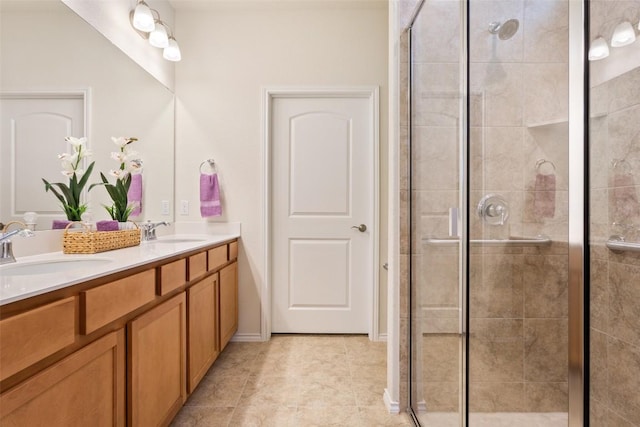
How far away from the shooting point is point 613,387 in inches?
32.5

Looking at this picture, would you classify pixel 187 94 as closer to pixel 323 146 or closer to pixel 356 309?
pixel 323 146

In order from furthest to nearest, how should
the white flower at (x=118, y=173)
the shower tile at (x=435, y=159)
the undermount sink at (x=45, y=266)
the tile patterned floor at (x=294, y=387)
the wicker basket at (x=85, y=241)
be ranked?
the white flower at (x=118, y=173), the tile patterned floor at (x=294, y=387), the wicker basket at (x=85, y=241), the shower tile at (x=435, y=159), the undermount sink at (x=45, y=266)

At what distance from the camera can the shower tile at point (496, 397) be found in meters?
1.05

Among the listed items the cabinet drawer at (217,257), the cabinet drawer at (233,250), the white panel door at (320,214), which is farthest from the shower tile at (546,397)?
the cabinet drawer at (233,250)

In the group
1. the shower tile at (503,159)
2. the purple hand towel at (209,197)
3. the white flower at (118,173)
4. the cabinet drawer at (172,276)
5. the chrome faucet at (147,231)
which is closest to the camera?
the shower tile at (503,159)

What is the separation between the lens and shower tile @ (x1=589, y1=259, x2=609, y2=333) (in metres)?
0.71

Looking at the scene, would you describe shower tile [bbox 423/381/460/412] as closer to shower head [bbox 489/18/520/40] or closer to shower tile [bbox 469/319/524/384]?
shower tile [bbox 469/319/524/384]

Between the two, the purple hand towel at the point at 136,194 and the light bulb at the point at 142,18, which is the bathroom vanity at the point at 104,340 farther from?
the light bulb at the point at 142,18

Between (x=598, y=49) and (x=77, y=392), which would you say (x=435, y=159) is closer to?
(x=598, y=49)

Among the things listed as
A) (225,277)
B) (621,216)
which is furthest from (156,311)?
(621,216)

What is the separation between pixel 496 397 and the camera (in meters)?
1.12

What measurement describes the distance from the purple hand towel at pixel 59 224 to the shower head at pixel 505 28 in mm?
1947

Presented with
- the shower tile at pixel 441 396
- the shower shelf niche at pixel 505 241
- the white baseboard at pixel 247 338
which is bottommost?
the white baseboard at pixel 247 338

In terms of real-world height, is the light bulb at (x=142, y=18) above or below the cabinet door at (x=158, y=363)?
above
